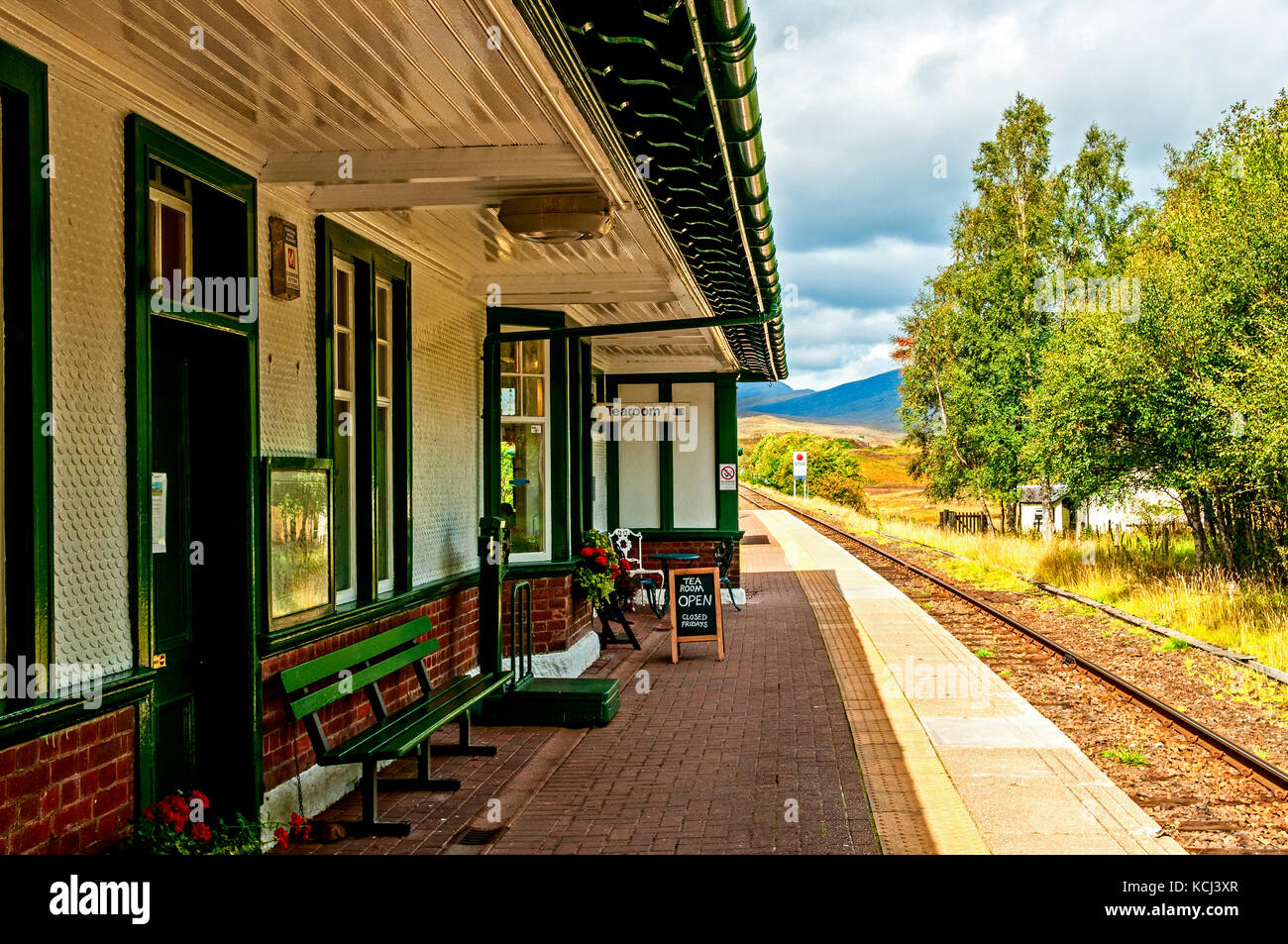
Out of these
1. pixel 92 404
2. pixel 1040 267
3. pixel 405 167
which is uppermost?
pixel 1040 267

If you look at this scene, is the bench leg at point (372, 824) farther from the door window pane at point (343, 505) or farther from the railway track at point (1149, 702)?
the railway track at point (1149, 702)

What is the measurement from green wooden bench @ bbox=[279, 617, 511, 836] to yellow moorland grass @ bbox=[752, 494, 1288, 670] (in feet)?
25.1

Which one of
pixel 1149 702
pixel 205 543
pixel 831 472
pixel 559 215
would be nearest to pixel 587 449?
pixel 1149 702

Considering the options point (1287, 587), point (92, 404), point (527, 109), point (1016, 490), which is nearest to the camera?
point (92, 404)

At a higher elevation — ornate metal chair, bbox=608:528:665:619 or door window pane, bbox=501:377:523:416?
door window pane, bbox=501:377:523:416

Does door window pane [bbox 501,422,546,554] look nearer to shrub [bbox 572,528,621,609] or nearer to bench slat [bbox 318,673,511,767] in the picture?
shrub [bbox 572,528,621,609]

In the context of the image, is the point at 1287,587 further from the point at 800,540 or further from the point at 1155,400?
the point at 800,540

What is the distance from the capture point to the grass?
745 centimetres

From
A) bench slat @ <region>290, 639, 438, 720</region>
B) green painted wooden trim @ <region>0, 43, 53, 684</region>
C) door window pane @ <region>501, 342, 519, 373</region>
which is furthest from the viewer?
door window pane @ <region>501, 342, 519, 373</region>

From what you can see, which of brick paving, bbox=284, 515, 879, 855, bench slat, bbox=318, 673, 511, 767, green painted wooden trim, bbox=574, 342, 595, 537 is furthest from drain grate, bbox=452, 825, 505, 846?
green painted wooden trim, bbox=574, 342, 595, 537

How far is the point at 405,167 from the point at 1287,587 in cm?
1276

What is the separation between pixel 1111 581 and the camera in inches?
643

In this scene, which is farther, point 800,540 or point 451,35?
point 800,540
